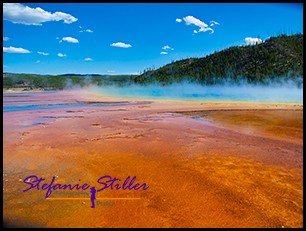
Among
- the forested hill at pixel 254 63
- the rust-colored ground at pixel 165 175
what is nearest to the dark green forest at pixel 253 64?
the forested hill at pixel 254 63

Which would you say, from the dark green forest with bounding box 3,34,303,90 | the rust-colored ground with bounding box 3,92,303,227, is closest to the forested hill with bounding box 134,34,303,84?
the dark green forest with bounding box 3,34,303,90

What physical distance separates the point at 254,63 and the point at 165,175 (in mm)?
74352

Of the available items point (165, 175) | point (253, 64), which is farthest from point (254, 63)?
point (165, 175)

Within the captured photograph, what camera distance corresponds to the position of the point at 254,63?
242 ft

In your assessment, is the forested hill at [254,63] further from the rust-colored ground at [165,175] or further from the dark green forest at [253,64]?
the rust-colored ground at [165,175]

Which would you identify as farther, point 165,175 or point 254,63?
point 254,63

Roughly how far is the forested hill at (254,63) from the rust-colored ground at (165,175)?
59174 millimetres

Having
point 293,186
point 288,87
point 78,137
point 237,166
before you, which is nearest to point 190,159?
point 237,166

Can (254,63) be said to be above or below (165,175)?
above

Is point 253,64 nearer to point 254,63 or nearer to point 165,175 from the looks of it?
point 254,63

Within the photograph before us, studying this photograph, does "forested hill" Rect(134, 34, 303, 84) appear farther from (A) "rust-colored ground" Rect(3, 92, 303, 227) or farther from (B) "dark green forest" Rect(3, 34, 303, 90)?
(A) "rust-colored ground" Rect(3, 92, 303, 227)

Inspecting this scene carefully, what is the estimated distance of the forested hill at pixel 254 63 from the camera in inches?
2554

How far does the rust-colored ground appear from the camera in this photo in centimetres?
413

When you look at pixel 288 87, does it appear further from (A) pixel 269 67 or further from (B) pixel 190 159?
(B) pixel 190 159
